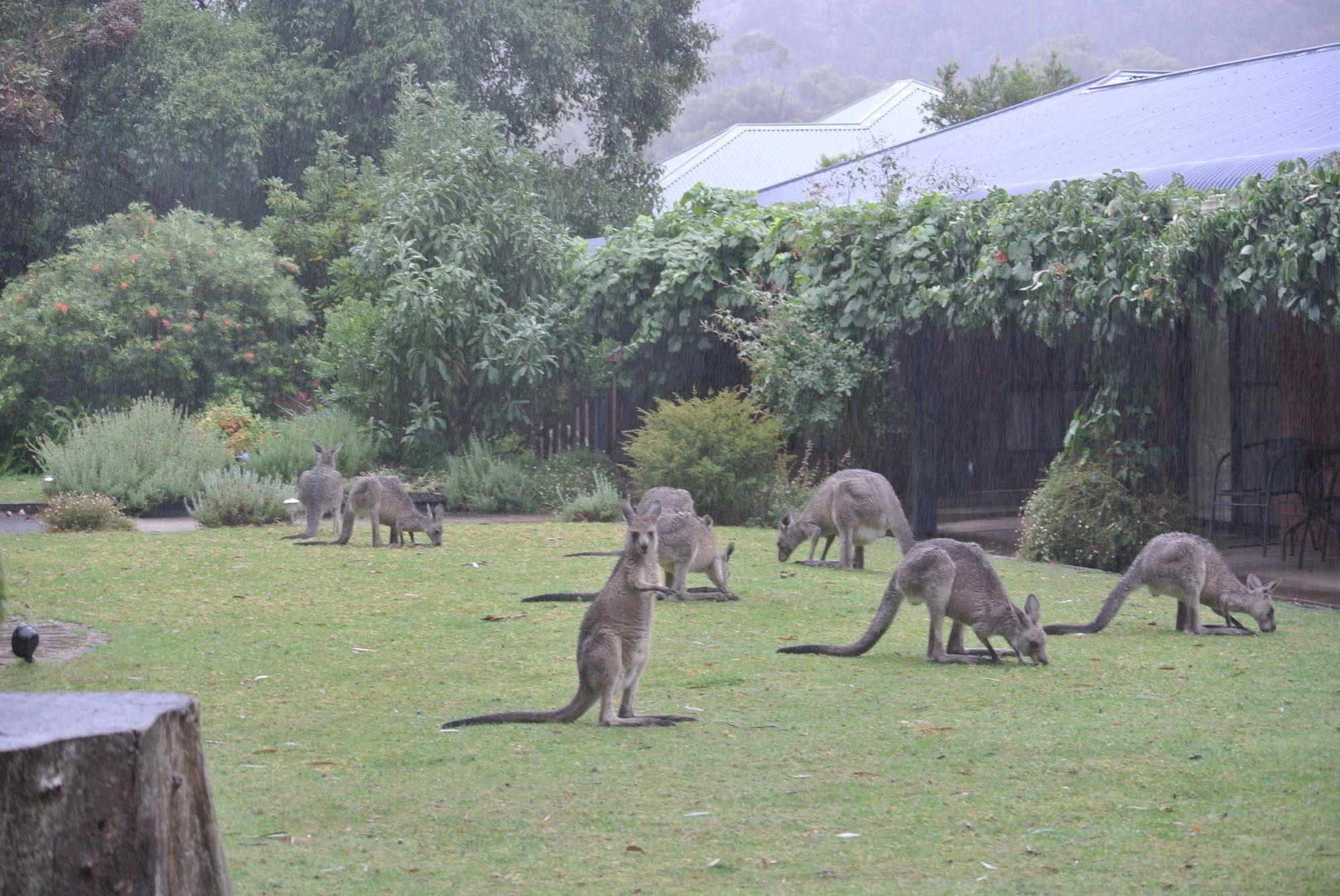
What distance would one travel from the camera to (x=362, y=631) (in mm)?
9586

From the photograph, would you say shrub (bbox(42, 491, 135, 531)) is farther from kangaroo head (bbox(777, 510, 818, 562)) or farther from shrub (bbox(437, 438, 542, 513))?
kangaroo head (bbox(777, 510, 818, 562))

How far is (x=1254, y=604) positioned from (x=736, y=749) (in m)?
4.92

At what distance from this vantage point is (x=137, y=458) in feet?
→ 60.4

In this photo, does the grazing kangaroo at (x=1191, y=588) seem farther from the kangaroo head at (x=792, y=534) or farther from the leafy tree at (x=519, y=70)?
the leafy tree at (x=519, y=70)

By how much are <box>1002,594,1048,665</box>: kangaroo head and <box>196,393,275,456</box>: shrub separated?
1429 cm

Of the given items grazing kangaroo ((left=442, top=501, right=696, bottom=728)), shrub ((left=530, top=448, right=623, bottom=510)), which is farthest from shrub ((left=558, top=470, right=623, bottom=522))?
grazing kangaroo ((left=442, top=501, right=696, bottom=728))

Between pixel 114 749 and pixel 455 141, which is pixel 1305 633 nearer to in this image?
pixel 114 749

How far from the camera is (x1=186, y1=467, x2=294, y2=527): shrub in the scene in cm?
1638

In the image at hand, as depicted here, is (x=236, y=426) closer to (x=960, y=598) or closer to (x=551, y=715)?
(x=960, y=598)

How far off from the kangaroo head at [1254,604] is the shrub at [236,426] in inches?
569

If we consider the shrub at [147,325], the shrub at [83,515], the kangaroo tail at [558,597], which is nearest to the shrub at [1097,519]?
the kangaroo tail at [558,597]

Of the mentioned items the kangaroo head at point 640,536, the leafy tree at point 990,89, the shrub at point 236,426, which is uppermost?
the leafy tree at point 990,89

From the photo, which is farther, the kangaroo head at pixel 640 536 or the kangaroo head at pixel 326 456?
Result: the kangaroo head at pixel 326 456

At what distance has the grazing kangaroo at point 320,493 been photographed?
14.7 m
